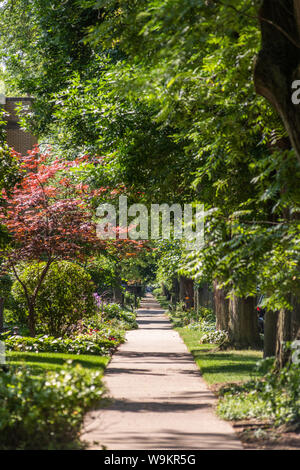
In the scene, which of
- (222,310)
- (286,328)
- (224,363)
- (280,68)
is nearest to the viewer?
(280,68)

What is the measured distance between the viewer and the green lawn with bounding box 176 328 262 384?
504 inches

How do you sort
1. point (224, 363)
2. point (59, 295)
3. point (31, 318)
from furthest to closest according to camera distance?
point (59, 295) → point (31, 318) → point (224, 363)

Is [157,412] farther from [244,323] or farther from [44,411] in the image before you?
[244,323]

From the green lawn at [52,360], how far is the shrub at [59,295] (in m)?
3.06

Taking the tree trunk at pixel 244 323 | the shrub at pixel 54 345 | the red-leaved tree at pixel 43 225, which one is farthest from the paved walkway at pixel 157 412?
the red-leaved tree at pixel 43 225

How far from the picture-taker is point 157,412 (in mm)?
9359

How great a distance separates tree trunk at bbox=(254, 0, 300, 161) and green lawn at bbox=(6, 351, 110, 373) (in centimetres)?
706

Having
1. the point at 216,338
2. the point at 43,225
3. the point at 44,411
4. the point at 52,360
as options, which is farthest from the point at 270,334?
the point at 44,411

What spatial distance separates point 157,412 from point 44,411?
10.1ft

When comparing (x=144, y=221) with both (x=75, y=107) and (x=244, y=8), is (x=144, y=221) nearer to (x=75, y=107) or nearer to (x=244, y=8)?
(x=75, y=107)

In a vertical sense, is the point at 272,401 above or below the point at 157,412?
above

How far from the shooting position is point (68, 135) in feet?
68.8

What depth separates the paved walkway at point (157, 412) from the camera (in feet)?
24.1
